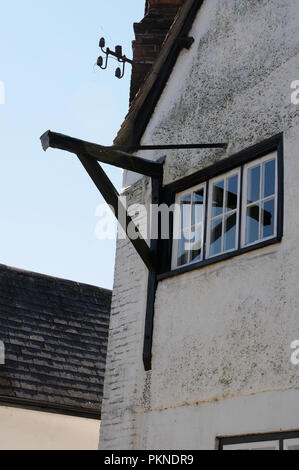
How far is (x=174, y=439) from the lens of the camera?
7.78 meters

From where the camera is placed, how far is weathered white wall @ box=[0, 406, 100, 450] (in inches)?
543

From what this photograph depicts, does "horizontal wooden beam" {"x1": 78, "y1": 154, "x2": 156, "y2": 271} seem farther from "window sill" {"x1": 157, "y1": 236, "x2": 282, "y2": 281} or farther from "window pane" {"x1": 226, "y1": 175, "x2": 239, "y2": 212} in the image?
"window pane" {"x1": 226, "y1": 175, "x2": 239, "y2": 212}

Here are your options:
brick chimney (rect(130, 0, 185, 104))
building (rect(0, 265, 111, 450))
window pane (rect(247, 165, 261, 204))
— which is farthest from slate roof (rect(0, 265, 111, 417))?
window pane (rect(247, 165, 261, 204))

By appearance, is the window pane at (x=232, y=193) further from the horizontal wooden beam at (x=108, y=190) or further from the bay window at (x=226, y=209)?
the horizontal wooden beam at (x=108, y=190)

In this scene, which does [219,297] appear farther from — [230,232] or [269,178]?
[269,178]

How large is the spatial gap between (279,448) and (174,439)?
4.37ft

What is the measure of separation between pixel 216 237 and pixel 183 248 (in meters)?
0.56

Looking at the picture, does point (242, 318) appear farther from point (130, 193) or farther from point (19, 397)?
point (19, 397)

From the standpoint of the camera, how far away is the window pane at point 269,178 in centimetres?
773

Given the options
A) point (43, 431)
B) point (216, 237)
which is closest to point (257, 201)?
point (216, 237)

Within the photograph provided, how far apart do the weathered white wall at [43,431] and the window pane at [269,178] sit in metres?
7.79

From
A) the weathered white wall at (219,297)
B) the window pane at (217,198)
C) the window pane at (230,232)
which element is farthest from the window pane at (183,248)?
the window pane at (230,232)

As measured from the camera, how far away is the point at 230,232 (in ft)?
26.6

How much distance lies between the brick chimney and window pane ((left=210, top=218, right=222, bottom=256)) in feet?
9.23
